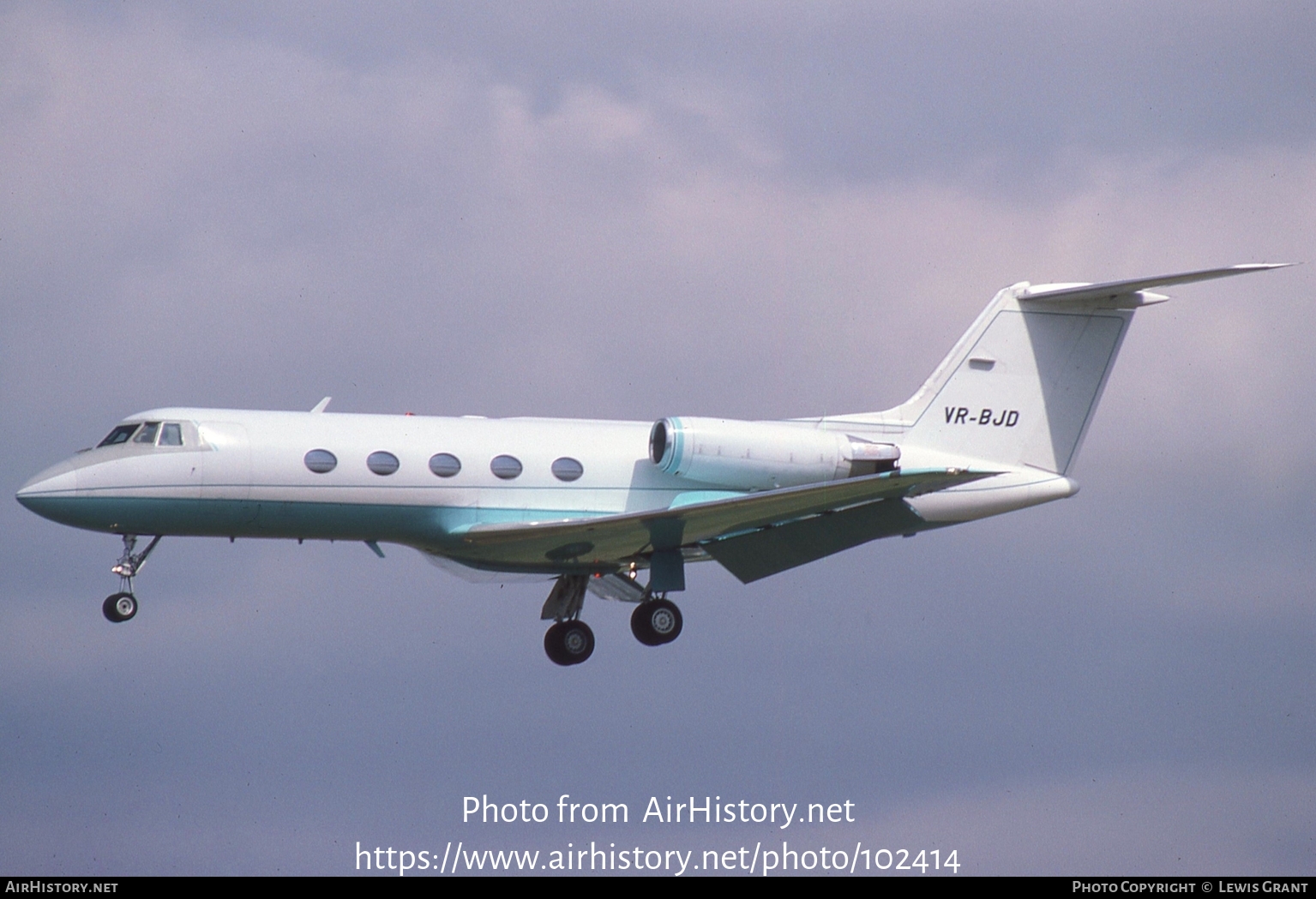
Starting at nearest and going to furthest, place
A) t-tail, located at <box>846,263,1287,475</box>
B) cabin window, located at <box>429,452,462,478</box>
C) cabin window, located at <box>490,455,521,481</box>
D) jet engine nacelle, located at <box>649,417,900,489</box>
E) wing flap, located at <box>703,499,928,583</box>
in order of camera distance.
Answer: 1. cabin window, located at <box>429,452,462,478</box>
2. cabin window, located at <box>490,455,521,481</box>
3. jet engine nacelle, located at <box>649,417,900,489</box>
4. wing flap, located at <box>703,499,928,583</box>
5. t-tail, located at <box>846,263,1287,475</box>

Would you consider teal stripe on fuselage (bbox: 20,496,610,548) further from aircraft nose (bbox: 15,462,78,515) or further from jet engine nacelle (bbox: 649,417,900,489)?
jet engine nacelle (bbox: 649,417,900,489)

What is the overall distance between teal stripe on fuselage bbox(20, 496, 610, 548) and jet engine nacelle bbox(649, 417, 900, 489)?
2.80 metres

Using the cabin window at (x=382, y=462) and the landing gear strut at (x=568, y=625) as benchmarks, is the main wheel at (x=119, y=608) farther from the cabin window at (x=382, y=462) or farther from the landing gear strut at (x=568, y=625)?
the landing gear strut at (x=568, y=625)

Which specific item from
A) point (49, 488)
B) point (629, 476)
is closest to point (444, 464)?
point (629, 476)

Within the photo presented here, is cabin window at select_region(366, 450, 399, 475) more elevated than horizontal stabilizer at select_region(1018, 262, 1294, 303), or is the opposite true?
horizontal stabilizer at select_region(1018, 262, 1294, 303)

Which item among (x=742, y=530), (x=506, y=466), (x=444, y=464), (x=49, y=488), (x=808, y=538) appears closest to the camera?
(x=49, y=488)

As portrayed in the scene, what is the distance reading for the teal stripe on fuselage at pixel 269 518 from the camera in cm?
3075

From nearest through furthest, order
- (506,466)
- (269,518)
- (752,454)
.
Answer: (269,518), (506,466), (752,454)

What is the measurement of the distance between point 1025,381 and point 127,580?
1637cm

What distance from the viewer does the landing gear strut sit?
34688 mm

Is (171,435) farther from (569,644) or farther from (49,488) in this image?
(569,644)

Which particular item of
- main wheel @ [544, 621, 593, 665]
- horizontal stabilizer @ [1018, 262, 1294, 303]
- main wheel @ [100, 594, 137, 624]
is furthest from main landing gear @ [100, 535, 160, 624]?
horizontal stabilizer @ [1018, 262, 1294, 303]

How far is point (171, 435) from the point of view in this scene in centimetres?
3128

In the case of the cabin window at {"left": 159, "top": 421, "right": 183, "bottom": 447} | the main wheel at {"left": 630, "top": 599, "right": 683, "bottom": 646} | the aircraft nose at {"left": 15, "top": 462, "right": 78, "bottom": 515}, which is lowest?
the main wheel at {"left": 630, "top": 599, "right": 683, "bottom": 646}
